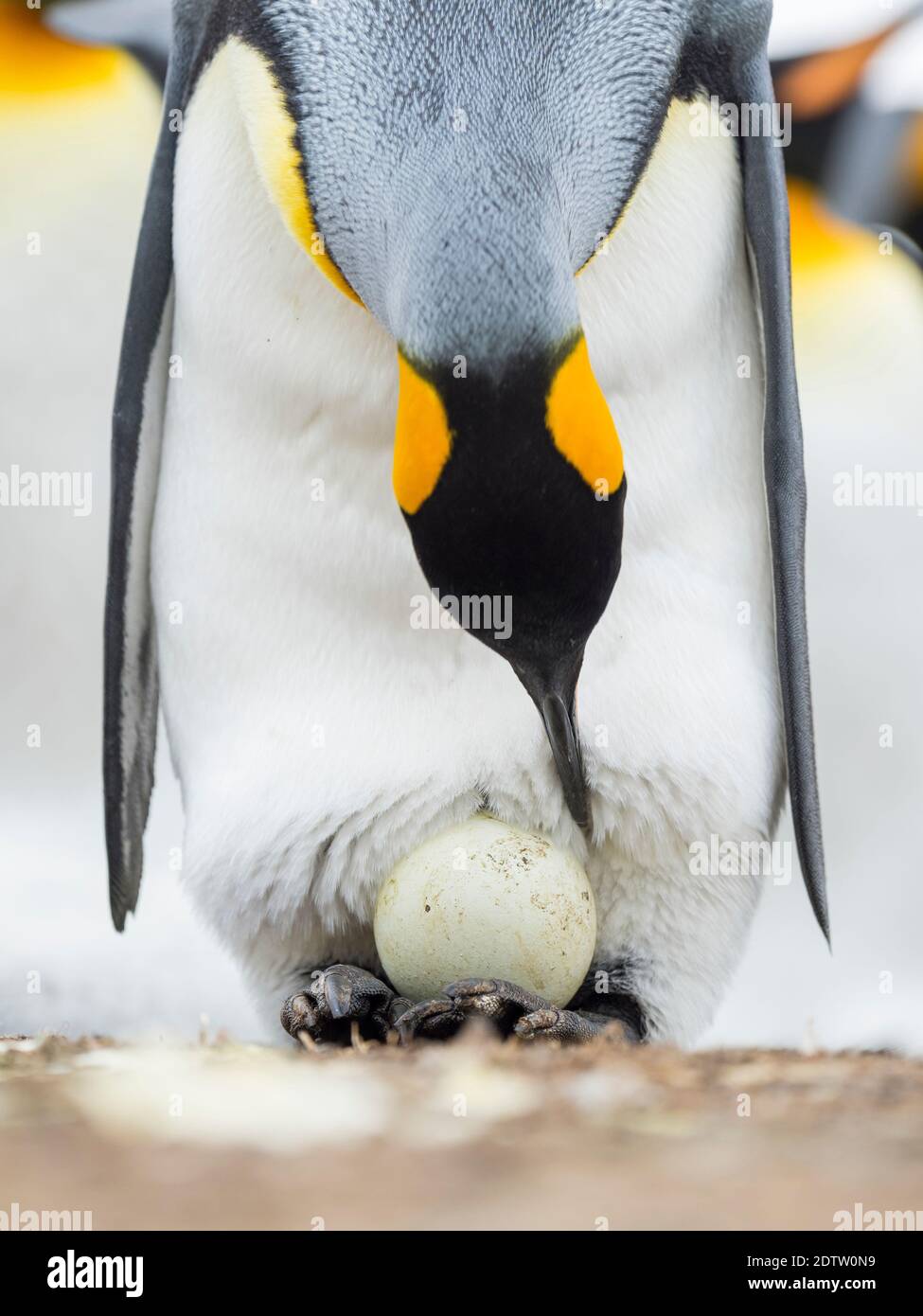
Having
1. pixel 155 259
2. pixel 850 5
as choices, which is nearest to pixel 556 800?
pixel 155 259

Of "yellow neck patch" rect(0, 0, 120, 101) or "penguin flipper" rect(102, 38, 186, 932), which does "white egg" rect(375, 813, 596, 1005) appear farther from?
"yellow neck patch" rect(0, 0, 120, 101)

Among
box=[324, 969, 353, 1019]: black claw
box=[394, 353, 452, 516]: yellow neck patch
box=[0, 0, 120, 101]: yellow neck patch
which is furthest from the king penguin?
box=[0, 0, 120, 101]: yellow neck patch

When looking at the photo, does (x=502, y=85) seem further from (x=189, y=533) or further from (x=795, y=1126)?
(x=795, y=1126)

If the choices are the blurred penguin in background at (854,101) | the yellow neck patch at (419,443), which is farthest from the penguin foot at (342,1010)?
the blurred penguin in background at (854,101)

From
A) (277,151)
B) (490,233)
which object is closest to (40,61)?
(277,151)

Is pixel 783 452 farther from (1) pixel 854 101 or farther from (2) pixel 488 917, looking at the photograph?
(1) pixel 854 101

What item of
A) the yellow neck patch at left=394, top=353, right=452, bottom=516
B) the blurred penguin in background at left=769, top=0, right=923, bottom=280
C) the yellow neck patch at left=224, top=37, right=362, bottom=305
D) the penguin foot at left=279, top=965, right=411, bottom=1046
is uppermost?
the blurred penguin in background at left=769, top=0, right=923, bottom=280

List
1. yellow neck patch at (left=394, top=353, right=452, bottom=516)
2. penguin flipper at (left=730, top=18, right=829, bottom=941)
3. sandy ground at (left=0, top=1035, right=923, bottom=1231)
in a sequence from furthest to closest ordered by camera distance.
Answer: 1. penguin flipper at (left=730, top=18, right=829, bottom=941)
2. yellow neck patch at (left=394, top=353, right=452, bottom=516)
3. sandy ground at (left=0, top=1035, right=923, bottom=1231)
